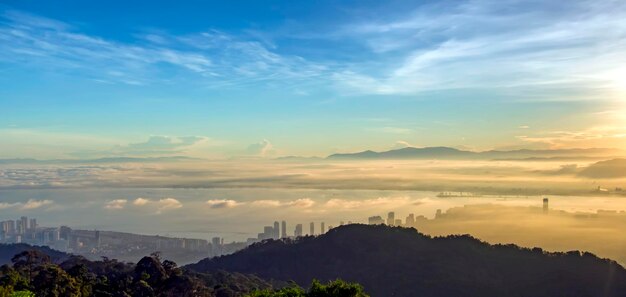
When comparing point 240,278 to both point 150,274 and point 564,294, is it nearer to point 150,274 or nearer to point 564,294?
point 150,274

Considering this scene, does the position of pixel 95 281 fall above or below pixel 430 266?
above

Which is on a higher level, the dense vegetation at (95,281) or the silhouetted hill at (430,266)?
the dense vegetation at (95,281)

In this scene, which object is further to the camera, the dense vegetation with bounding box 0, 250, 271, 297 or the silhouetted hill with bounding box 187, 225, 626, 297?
the silhouetted hill with bounding box 187, 225, 626, 297

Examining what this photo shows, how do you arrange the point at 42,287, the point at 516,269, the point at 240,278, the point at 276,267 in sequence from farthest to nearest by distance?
the point at 276,267
the point at 516,269
the point at 240,278
the point at 42,287

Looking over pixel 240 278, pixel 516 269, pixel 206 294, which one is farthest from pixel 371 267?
pixel 206 294

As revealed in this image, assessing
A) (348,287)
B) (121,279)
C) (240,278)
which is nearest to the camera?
(348,287)

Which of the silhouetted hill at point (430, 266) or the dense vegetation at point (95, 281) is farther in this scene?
the silhouetted hill at point (430, 266)

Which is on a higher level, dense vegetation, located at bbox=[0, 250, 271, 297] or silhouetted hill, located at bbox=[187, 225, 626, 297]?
dense vegetation, located at bbox=[0, 250, 271, 297]

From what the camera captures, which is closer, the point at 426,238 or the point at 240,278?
the point at 240,278
